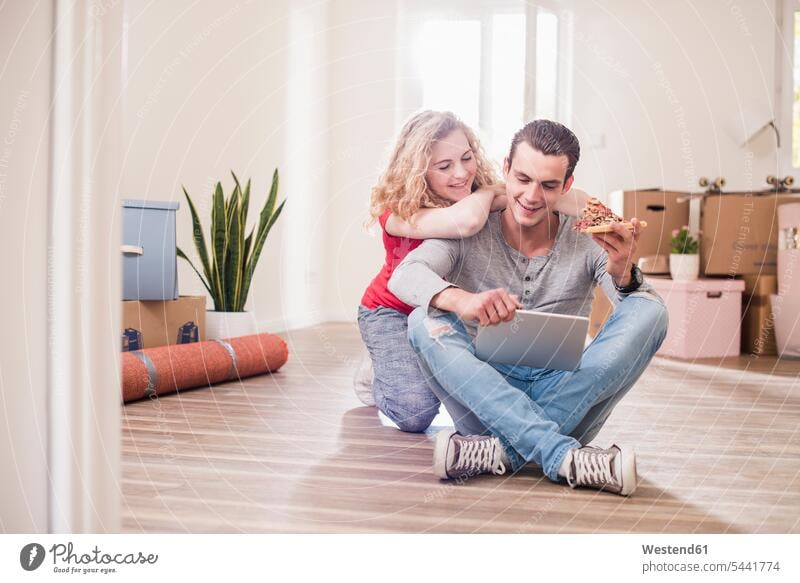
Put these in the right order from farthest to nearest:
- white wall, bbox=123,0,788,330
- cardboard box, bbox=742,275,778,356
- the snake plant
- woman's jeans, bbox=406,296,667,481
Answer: white wall, bbox=123,0,788,330 < cardboard box, bbox=742,275,778,356 < the snake plant < woman's jeans, bbox=406,296,667,481

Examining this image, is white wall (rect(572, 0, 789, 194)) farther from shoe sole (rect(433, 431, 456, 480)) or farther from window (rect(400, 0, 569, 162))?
shoe sole (rect(433, 431, 456, 480))

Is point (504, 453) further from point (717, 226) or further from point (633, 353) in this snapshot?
point (717, 226)

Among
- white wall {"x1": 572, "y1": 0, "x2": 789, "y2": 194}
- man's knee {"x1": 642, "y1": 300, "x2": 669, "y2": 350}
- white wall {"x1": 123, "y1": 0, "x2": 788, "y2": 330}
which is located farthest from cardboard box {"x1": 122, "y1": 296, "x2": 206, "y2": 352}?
white wall {"x1": 572, "y1": 0, "x2": 789, "y2": 194}

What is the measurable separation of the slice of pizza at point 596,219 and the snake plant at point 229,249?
1.61 m

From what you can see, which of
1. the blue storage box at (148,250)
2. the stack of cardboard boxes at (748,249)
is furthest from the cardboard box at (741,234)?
the blue storage box at (148,250)

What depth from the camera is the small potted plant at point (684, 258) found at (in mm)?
3639

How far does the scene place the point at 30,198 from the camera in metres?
0.91

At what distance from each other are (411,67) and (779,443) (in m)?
2.95

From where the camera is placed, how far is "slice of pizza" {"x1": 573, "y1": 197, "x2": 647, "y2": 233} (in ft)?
4.42
